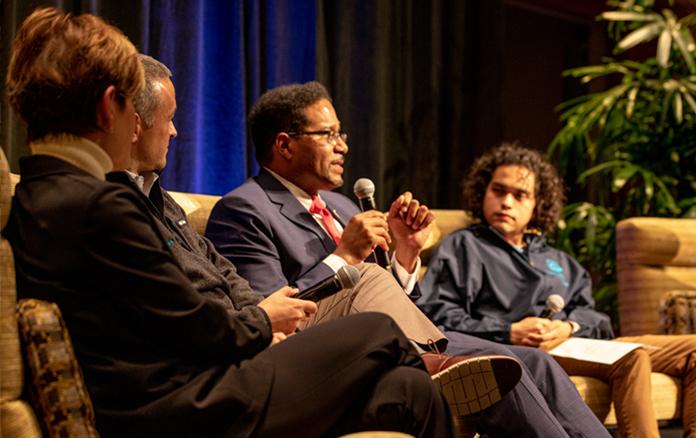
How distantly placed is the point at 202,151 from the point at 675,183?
7.01 ft

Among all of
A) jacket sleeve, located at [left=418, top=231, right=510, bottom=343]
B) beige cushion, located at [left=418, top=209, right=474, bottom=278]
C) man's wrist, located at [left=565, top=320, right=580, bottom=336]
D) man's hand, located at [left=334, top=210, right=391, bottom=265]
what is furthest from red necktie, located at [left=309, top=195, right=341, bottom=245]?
man's wrist, located at [left=565, top=320, right=580, bottom=336]

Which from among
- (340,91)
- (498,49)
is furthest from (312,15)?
(498,49)

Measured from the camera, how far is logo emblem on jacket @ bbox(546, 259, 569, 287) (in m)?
3.14

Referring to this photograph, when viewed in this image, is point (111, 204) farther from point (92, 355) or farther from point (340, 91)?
point (340, 91)

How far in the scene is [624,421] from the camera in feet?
8.67

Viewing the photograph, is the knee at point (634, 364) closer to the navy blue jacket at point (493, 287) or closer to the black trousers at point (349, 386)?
the navy blue jacket at point (493, 287)

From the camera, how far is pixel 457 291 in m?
2.99

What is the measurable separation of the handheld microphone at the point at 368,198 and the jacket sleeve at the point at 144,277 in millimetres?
1078

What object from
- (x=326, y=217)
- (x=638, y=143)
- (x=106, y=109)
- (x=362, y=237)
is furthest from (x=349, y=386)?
(x=638, y=143)

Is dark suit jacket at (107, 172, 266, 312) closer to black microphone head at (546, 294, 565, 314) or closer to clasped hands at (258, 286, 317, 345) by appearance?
clasped hands at (258, 286, 317, 345)

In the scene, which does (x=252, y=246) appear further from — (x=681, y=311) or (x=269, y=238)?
(x=681, y=311)

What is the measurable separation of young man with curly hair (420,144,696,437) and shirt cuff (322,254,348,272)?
0.58m

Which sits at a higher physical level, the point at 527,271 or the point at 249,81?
the point at 249,81

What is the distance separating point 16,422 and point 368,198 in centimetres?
131
